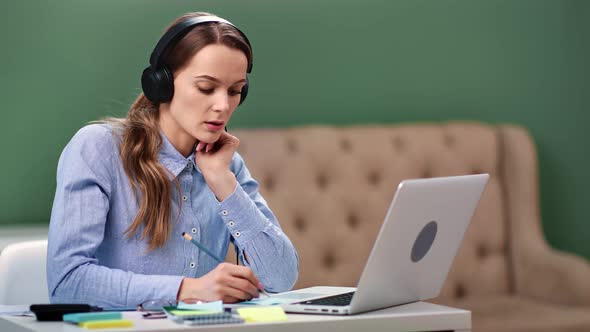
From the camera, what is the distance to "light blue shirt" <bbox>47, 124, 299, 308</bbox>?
180 centimetres

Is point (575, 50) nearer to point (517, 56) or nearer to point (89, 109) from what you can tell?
point (517, 56)

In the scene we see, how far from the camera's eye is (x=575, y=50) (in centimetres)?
400

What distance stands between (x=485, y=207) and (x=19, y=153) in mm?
1688

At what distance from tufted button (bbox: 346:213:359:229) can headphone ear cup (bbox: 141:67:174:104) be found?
1.46m

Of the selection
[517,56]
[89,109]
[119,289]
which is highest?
[517,56]

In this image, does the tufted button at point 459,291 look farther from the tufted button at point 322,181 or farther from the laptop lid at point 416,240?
the laptop lid at point 416,240

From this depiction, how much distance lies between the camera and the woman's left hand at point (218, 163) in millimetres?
2012

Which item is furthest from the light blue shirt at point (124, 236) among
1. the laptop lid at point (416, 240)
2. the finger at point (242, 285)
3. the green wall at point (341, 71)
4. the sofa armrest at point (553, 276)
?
the sofa armrest at point (553, 276)

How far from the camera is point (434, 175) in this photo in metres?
3.49

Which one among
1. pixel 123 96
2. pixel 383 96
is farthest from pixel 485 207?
pixel 123 96

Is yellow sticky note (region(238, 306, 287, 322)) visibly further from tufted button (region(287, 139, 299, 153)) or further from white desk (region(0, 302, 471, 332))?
tufted button (region(287, 139, 299, 153))

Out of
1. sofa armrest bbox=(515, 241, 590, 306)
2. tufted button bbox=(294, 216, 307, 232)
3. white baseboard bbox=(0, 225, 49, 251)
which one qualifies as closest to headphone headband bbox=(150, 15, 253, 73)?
white baseboard bbox=(0, 225, 49, 251)

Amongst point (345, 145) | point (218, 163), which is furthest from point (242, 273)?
point (345, 145)

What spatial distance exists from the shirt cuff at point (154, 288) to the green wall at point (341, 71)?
140 cm
